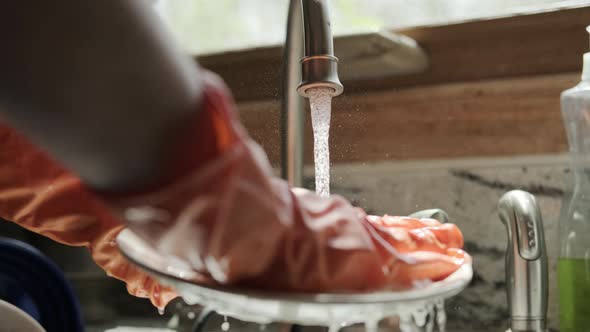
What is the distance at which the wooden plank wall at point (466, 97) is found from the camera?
681mm

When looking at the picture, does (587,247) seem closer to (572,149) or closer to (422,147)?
(572,149)

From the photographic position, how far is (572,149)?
0.63 m

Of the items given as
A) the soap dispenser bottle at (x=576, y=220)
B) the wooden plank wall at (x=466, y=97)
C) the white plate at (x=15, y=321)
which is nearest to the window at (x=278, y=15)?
the wooden plank wall at (x=466, y=97)

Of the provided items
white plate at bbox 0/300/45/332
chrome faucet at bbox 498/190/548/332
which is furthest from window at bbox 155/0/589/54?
white plate at bbox 0/300/45/332

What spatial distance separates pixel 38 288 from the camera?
0.50 metres

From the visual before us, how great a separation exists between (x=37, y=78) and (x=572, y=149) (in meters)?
0.60

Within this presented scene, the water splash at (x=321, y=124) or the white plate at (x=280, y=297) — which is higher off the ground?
the water splash at (x=321, y=124)

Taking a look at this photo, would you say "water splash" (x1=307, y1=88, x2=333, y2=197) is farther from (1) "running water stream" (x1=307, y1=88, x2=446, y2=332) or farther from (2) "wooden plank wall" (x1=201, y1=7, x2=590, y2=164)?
(2) "wooden plank wall" (x1=201, y1=7, x2=590, y2=164)

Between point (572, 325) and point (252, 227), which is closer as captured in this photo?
point (252, 227)

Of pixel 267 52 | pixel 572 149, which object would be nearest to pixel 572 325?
pixel 572 149

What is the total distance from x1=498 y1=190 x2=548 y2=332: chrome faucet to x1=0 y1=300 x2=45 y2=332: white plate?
1.37ft

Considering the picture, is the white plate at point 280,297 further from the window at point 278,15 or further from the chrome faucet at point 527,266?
the window at point 278,15

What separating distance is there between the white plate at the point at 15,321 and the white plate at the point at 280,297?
0.81 feet

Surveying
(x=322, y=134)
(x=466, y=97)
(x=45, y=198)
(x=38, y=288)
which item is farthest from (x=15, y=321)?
(x=466, y=97)
